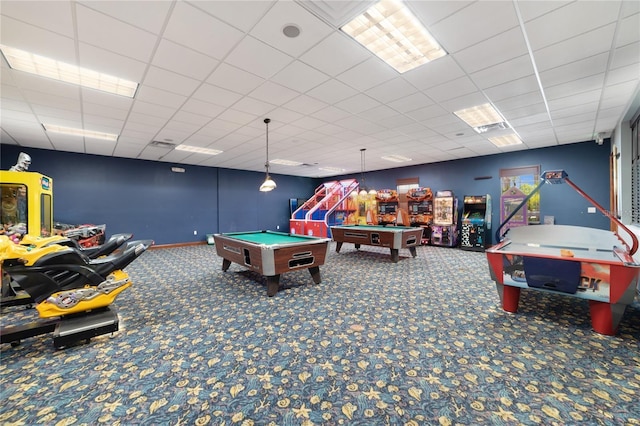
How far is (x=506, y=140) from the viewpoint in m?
6.47

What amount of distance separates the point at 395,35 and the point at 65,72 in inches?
155

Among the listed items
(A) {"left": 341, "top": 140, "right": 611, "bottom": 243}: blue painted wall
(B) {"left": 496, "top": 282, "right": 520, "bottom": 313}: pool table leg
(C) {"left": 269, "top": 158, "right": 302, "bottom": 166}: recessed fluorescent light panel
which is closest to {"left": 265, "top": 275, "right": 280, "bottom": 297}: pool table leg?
(B) {"left": 496, "top": 282, "right": 520, "bottom": 313}: pool table leg

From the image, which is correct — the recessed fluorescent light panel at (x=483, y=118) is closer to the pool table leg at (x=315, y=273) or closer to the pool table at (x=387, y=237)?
the pool table at (x=387, y=237)

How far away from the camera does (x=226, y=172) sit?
10.4 m

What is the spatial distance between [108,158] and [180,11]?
25.8 ft

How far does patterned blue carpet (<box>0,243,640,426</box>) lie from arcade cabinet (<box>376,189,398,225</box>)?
221 inches

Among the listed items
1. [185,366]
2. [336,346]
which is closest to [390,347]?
[336,346]

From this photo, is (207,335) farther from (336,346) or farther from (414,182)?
(414,182)

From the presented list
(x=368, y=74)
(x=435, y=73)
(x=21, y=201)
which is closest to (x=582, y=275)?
(x=435, y=73)

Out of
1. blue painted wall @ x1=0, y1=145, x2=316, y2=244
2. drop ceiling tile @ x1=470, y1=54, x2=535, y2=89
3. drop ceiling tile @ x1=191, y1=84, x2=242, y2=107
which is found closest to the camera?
drop ceiling tile @ x1=470, y1=54, x2=535, y2=89

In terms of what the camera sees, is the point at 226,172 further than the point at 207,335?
Yes

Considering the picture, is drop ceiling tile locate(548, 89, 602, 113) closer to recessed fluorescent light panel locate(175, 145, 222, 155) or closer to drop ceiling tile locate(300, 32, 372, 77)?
drop ceiling tile locate(300, 32, 372, 77)

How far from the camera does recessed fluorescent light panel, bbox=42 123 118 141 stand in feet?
17.1

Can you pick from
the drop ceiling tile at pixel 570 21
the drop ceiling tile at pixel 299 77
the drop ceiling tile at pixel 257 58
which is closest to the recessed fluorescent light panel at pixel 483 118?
the drop ceiling tile at pixel 570 21
